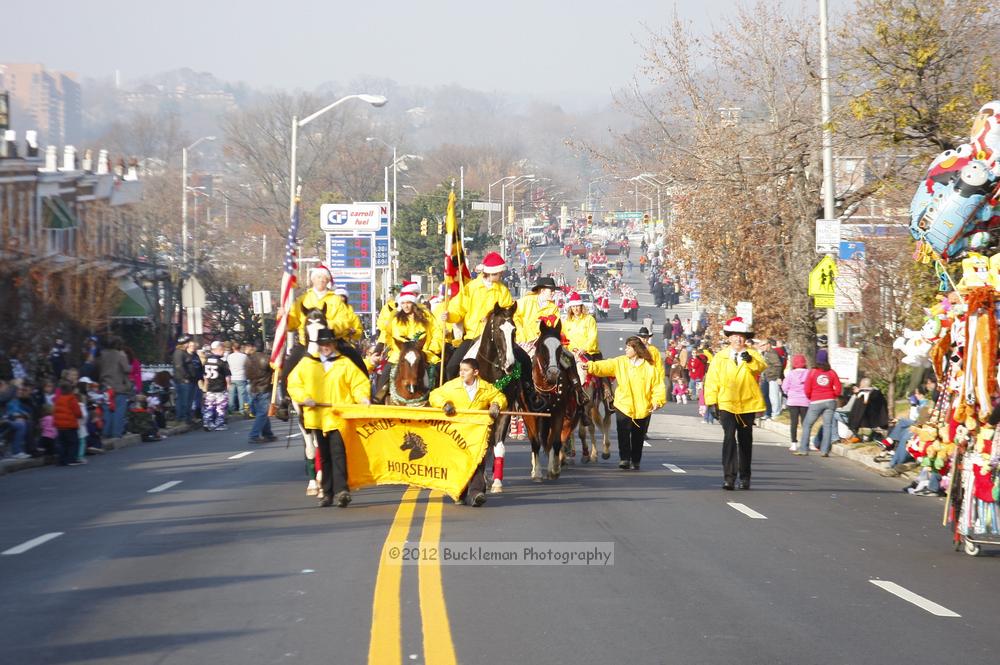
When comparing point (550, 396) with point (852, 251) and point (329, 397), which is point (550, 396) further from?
point (852, 251)

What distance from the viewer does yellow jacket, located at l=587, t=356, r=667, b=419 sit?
19.9m

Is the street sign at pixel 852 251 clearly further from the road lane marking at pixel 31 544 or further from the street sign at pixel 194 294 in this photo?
the road lane marking at pixel 31 544

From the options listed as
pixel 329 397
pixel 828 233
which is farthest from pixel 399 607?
pixel 828 233

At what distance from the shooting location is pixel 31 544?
1359 cm

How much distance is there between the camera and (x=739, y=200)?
36.2 m

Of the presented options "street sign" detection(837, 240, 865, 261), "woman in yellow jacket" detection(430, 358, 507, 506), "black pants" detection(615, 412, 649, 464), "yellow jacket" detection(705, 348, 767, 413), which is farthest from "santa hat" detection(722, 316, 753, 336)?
"street sign" detection(837, 240, 865, 261)

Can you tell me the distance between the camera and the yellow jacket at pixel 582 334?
2086cm

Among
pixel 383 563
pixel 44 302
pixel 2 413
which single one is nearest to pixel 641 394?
pixel 383 563

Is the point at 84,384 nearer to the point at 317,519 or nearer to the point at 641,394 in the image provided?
the point at 641,394

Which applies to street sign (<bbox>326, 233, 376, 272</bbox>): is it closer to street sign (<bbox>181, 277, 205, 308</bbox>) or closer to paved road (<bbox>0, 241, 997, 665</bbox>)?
street sign (<bbox>181, 277, 205, 308</bbox>)

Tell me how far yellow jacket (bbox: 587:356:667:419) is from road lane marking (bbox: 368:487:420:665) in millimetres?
6576

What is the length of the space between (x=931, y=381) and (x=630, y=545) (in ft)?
29.9

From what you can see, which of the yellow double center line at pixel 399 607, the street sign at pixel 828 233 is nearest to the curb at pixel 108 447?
the yellow double center line at pixel 399 607

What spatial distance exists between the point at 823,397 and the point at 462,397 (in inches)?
415
